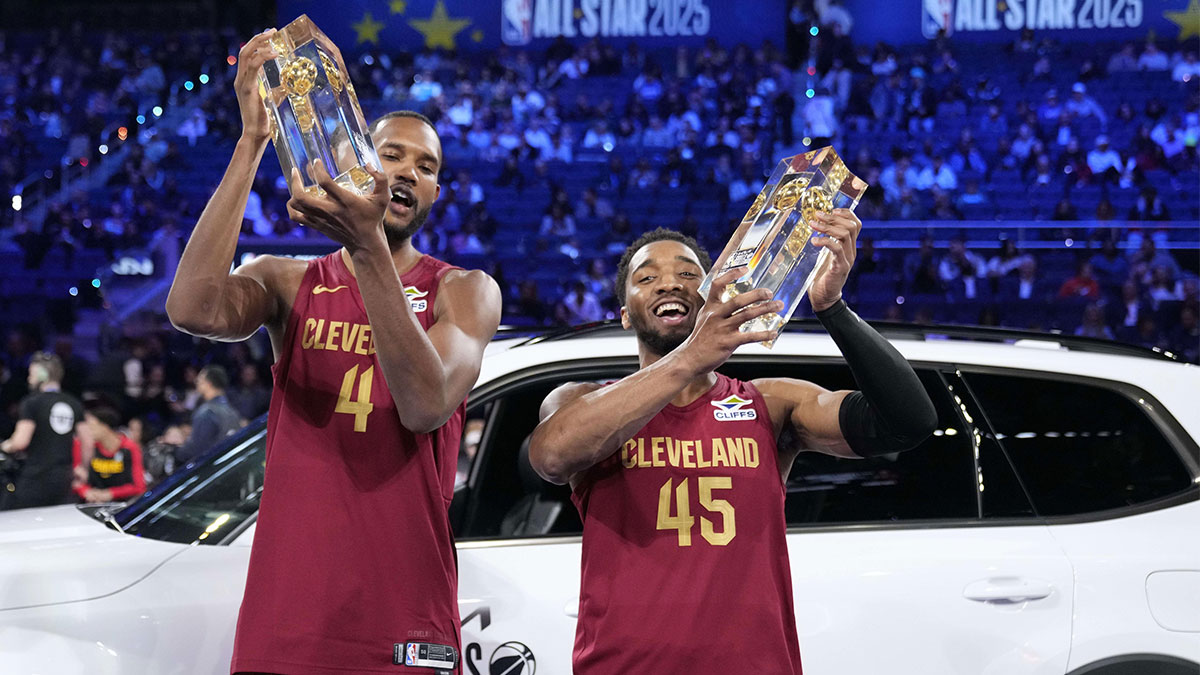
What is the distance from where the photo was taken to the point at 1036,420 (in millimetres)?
3326

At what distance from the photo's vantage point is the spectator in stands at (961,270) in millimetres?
12805

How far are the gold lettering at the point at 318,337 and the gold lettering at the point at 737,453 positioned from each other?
35.6 inches

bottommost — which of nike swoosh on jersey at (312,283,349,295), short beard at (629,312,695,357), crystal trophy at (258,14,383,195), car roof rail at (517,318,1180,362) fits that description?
car roof rail at (517,318,1180,362)

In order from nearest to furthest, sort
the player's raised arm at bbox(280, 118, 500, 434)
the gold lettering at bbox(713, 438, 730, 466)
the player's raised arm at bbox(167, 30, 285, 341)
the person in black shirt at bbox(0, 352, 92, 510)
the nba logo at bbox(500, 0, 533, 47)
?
the player's raised arm at bbox(280, 118, 500, 434) → the player's raised arm at bbox(167, 30, 285, 341) → the gold lettering at bbox(713, 438, 730, 466) → the person in black shirt at bbox(0, 352, 92, 510) → the nba logo at bbox(500, 0, 533, 47)

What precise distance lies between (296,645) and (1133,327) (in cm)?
1147

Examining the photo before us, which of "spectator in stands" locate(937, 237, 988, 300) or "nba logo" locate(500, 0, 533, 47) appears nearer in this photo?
"spectator in stands" locate(937, 237, 988, 300)

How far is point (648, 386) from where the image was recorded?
7.78 ft

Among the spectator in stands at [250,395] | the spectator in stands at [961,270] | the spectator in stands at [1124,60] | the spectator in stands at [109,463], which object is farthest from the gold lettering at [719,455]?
the spectator in stands at [1124,60]

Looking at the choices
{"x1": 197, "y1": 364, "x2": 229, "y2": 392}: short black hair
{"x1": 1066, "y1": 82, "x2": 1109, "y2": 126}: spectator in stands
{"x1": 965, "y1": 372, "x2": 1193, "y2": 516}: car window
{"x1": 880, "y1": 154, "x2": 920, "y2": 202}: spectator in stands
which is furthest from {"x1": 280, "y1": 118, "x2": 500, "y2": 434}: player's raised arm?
{"x1": 1066, "y1": 82, "x2": 1109, "y2": 126}: spectator in stands

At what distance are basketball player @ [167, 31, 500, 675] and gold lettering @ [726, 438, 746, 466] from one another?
0.59m

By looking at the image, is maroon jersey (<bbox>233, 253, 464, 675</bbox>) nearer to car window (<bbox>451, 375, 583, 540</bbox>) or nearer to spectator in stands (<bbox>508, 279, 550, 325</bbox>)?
car window (<bbox>451, 375, 583, 540</bbox>)

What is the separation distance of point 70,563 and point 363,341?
1.18 meters

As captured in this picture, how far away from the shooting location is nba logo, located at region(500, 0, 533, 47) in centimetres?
2336

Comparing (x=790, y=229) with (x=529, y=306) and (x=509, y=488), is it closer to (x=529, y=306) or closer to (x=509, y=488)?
(x=509, y=488)
